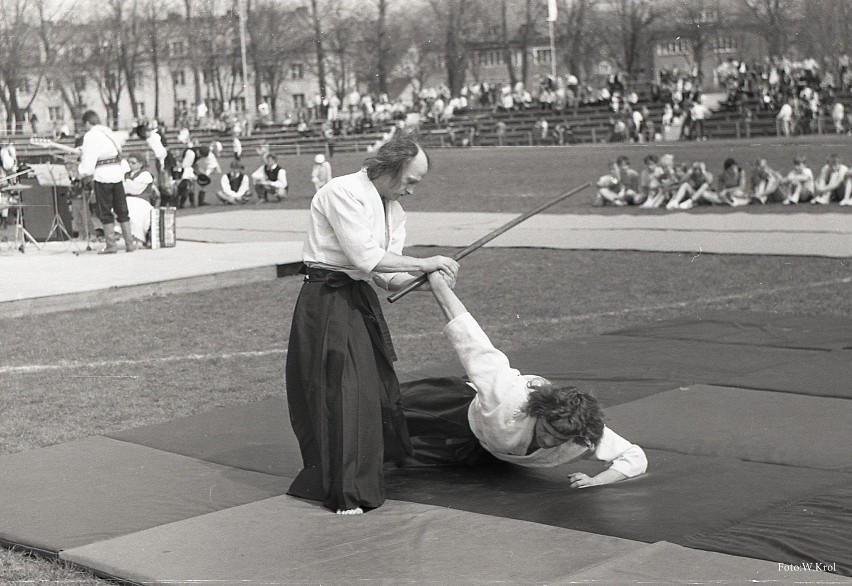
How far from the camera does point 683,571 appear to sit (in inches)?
141

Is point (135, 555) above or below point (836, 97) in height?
below

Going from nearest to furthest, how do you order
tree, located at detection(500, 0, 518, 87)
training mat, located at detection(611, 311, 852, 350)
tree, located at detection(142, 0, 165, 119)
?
training mat, located at detection(611, 311, 852, 350) < tree, located at detection(500, 0, 518, 87) < tree, located at detection(142, 0, 165, 119)

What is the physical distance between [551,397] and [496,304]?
5607 millimetres

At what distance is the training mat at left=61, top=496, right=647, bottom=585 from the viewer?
375cm

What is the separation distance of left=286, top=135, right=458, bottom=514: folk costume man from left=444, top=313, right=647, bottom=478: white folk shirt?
10.2 inches

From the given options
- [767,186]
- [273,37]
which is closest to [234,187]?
[767,186]

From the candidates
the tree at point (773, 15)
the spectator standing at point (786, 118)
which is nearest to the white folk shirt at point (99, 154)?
the tree at point (773, 15)

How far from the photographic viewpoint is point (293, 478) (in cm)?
505

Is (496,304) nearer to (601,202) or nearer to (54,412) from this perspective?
(54,412)

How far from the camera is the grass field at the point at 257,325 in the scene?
259 inches

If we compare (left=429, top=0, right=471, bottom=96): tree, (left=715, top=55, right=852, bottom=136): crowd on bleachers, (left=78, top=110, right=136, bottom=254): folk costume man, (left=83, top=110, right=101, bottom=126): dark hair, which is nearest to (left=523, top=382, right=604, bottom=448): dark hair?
(left=78, top=110, right=136, bottom=254): folk costume man

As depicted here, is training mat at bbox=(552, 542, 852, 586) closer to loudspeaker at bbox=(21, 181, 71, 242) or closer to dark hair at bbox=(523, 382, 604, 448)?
dark hair at bbox=(523, 382, 604, 448)

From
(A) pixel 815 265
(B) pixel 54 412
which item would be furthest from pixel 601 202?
(B) pixel 54 412

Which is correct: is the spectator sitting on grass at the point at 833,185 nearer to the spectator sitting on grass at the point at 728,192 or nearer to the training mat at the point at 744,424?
the spectator sitting on grass at the point at 728,192
